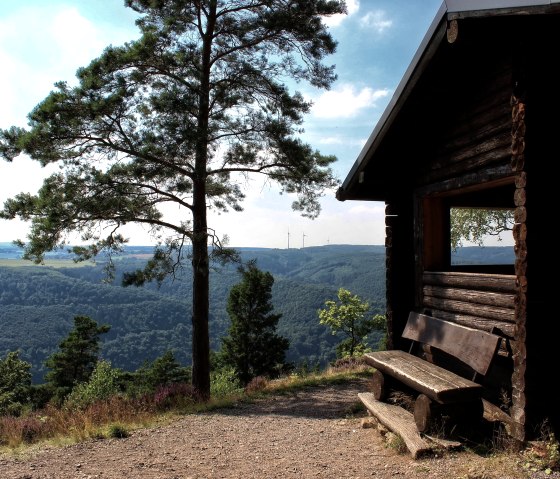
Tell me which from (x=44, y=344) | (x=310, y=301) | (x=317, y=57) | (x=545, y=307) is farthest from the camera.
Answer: (x=310, y=301)

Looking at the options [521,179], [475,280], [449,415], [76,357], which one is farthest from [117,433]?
[76,357]

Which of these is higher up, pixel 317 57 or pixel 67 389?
pixel 317 57

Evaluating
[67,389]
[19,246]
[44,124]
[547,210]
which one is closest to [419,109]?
[547,210]

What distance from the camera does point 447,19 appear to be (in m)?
4.18

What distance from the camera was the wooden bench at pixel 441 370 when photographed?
437cm

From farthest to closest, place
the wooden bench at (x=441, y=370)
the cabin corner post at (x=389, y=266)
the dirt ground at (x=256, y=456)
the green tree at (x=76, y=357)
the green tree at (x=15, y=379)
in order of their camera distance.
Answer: the green tree at (x=15, y=379), the green tree at (x=76, y=357), the cabin corner post at (x=389, y=266), the wooden bench at (x=441, y=370), the dirt ground at (x=256, y=456)

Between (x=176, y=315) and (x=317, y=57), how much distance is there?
465ft

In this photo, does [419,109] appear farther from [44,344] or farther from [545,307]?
[44,344]

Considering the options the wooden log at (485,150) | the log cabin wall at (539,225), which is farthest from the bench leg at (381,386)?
the wooden log at (485,150)

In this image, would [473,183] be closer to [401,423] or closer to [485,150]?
[485,150]

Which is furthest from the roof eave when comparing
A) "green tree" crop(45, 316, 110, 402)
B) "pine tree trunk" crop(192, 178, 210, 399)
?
"green tree" crop(45, 316, 110, 402)

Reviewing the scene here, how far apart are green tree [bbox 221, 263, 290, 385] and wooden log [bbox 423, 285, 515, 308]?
3208 centimetres

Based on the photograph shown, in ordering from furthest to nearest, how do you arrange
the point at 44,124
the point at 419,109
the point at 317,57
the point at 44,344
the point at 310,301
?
the point at 310,301, the point at 44,344, the point at 317,57, the point at 44,124, the point at 419,109

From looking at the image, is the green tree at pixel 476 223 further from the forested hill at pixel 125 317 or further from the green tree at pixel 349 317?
the forested hill at pixel 125 317
